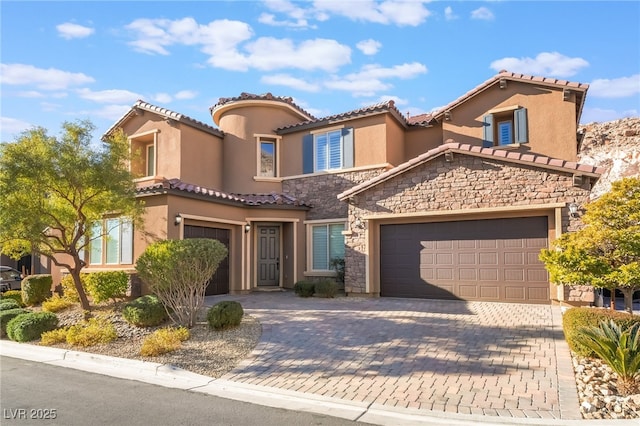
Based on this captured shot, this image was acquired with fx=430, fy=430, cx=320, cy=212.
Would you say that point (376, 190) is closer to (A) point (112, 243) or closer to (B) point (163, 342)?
(B) point (163, 342)

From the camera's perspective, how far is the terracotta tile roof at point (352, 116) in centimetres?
1625

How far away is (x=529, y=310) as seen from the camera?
11.0m

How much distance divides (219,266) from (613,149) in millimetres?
24927

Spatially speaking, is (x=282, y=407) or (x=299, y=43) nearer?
(x=282, y=407)

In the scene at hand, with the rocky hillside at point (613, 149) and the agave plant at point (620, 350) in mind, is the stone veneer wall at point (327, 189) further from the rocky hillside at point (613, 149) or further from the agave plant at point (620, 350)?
the rocky hillside at point (613, 149)

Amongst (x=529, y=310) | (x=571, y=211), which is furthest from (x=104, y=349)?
(x=571, y=211)

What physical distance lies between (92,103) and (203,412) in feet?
32.3

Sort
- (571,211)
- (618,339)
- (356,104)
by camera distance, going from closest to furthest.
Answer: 1. (618,339)
2. (571,211)
3. (356,104)

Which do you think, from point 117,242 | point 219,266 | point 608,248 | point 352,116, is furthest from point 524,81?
point 117,242

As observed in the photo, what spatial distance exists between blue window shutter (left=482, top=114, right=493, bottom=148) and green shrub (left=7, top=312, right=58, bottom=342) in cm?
1450

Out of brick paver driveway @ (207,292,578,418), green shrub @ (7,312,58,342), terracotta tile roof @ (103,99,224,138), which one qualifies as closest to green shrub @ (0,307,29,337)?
green shrub @ (7,312,58,342)

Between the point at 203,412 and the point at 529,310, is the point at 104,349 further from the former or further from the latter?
the point at 529,310

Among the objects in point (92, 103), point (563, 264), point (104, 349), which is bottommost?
point (104, 349)

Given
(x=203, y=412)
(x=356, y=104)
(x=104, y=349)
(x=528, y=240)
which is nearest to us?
(x=203, y=412)
